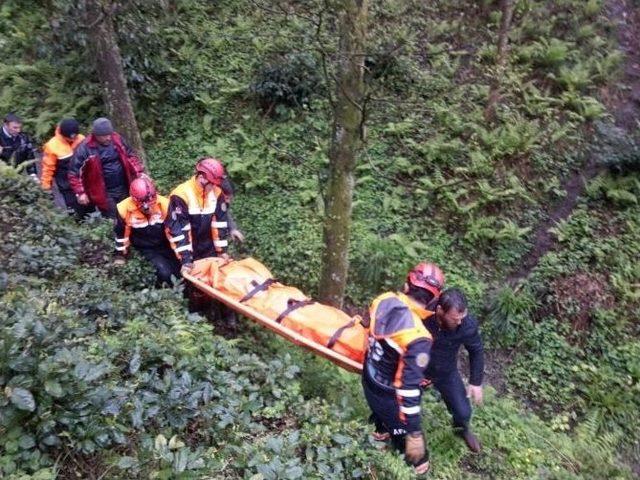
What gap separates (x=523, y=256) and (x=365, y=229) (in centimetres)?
282

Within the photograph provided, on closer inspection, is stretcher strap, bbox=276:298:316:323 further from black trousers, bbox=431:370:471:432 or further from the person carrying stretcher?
black trousers, bbox=431:370:471:432

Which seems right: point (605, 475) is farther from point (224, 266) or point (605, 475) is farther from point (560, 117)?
point (560, 117)

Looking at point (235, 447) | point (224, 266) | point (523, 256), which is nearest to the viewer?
point (235, 447)

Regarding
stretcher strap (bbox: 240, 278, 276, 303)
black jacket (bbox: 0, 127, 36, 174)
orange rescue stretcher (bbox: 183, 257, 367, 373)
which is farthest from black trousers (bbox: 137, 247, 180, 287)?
black jacket (bbox: 0, 127, 36, 174)

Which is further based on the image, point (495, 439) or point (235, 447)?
point (495, 439)

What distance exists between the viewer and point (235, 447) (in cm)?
402

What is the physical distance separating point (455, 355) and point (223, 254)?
3.29 metres

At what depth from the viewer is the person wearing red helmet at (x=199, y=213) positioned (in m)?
6.96

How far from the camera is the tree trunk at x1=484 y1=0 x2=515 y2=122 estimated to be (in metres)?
11.5

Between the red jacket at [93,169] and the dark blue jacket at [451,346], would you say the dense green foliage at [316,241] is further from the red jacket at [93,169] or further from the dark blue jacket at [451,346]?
the dark blue jacket at [451,346]

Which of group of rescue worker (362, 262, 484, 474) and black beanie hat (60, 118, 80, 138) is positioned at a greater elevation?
black beanie hat (60, 118, 80, 138)

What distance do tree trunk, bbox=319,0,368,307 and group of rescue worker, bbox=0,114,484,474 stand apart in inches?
37.2

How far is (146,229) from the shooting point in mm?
7215

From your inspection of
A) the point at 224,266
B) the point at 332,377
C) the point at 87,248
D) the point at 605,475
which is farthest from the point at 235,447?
the point at 605,475
